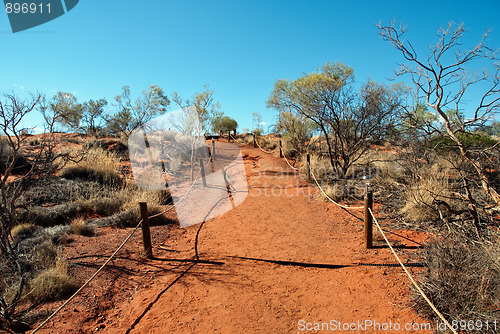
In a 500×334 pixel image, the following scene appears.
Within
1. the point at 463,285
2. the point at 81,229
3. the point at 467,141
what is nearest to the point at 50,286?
the point at 81,229

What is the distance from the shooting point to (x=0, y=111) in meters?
4.20

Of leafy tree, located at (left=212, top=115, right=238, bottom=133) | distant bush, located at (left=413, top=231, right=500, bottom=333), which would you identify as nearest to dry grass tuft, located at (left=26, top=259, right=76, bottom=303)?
distant bush, located at (left=413, top=231, right=500, bottom=333)

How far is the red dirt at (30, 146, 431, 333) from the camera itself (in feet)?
11.1

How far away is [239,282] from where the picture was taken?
14.1ft

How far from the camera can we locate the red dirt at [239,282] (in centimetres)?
338

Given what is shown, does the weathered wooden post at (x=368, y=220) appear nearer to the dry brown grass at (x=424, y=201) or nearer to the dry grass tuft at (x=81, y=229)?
the dry brown grass at (x=424, y=201)

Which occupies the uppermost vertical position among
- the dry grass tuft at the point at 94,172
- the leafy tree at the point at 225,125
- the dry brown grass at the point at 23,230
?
the leafy tree at the point at 225,125

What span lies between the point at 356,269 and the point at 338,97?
646 centimetres

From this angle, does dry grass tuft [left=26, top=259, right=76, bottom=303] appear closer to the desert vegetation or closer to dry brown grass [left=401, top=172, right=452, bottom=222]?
the desert vegetation

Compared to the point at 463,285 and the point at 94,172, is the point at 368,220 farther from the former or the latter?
the point at 94,172

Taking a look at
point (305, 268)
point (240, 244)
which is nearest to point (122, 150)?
point (240, 244)

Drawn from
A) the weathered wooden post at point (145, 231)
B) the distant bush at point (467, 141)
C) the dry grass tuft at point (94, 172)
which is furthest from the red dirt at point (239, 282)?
the dry grass tuft at point (94, 172)

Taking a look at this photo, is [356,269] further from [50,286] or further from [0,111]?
[0,111]

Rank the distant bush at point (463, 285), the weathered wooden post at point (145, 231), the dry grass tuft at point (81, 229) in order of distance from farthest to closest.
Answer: the dry grass tuft at point (81, 229)
the weathered wooden post at point (145, 231)
the distant bush at point (463, 285)
